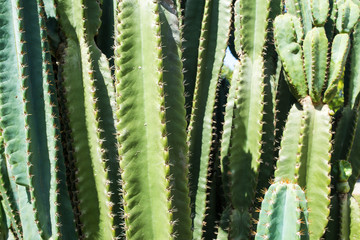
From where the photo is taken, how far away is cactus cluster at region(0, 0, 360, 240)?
203 centimetres

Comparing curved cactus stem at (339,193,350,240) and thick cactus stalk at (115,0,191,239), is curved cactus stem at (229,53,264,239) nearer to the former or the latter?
thick cactus stalk at (115,0,191,239)

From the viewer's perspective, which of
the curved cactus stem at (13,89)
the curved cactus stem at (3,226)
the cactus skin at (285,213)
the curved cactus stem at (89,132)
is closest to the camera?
the cactus skin at (285,213)

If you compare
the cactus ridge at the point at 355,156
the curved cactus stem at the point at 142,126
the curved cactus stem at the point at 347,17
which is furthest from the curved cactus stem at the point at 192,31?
the cactus ridge at the point at 355,156

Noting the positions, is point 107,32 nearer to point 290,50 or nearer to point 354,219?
point 290,50

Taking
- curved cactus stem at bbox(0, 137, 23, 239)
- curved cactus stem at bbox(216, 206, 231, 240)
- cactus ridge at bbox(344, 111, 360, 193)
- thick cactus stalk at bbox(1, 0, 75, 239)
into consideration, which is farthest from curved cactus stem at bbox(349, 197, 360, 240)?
curved cactus stem at bbox(0, 137, 23, 239)

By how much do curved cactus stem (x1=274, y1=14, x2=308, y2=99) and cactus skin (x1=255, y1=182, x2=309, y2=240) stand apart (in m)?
1.14

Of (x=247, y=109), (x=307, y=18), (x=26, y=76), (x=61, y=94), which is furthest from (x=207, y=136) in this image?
(x=307, y=18)

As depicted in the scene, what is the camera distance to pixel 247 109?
2818mm

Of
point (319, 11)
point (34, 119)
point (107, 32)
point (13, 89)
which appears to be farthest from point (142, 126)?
point (319, 11)

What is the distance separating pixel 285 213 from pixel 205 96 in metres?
1.06

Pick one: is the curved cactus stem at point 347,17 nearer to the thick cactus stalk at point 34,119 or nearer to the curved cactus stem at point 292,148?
the curved cactus stem at point 292,148

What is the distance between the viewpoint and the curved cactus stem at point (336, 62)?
2977 mm

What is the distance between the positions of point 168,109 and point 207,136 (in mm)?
703

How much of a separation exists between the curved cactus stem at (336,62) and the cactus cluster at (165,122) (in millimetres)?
10
